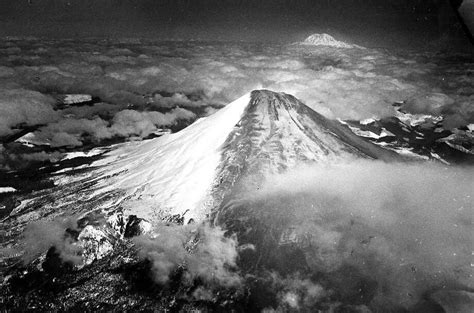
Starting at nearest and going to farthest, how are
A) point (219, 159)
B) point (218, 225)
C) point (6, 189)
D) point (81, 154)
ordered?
point (218, 225), point (219, 159), point (6, 189), point (81, 154)

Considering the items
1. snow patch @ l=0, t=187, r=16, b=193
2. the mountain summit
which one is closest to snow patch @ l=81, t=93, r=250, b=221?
the mountain summit

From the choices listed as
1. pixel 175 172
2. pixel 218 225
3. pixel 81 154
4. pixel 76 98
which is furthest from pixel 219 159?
pixel 76 98

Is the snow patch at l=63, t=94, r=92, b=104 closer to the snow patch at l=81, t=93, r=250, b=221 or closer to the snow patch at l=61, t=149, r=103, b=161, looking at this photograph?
the snow patch at l=61, t=149, r=103, b=161

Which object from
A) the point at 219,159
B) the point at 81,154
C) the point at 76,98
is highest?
the point at 219,159

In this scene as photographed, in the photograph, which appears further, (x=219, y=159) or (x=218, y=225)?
(x=219, y=159)

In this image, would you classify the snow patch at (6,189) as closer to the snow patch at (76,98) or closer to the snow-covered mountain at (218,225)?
the snow-covered mountain at (218,225)

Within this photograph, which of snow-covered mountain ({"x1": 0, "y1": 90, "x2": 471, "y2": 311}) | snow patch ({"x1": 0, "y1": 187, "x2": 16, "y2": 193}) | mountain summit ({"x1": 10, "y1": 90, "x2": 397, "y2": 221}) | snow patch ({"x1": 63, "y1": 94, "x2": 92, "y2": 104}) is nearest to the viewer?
snow-covered mountain ({"x1": 0, "y1": 90, "x2": 471, "y2": 311})

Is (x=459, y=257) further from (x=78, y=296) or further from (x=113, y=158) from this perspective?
(x=113, y=158)

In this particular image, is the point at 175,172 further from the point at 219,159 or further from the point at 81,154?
the point at 81,154

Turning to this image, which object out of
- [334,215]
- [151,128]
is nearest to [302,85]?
[151,128]

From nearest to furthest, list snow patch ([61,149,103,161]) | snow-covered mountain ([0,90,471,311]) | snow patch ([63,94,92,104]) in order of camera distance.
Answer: snow-covered mountain ([0,90,471,311]), snow patch ([61,149,103,161]), snow patch ([63,94,92,104])

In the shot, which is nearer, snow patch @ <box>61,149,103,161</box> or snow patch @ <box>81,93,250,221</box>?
snow patch @ <box>81,93,250,221</box>
